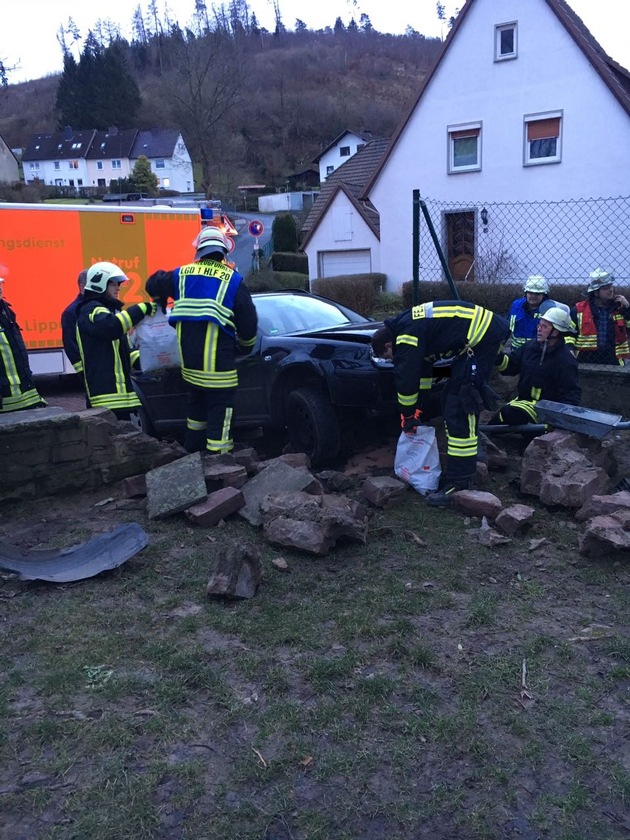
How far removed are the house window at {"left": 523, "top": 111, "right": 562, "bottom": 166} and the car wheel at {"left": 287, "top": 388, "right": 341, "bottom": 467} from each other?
17822 mm

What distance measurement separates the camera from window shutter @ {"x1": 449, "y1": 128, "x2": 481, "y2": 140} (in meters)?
22.7

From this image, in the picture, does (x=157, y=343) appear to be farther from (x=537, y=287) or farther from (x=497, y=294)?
(x=497, y=294)

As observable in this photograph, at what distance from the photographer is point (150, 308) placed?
19.5 ft

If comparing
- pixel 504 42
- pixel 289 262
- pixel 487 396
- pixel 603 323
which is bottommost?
pixel 487 396

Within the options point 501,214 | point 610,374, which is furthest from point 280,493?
point 501,214

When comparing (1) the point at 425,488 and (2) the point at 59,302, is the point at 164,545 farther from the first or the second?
(2) the point at 59,302

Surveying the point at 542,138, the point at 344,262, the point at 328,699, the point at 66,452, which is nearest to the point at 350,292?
the point at 542,138

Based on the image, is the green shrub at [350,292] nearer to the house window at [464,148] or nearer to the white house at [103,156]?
the house window at [464,148]

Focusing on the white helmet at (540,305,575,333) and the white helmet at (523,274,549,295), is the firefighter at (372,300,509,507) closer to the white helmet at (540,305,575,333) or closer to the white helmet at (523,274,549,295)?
the white helmet at (540,305,575,333)

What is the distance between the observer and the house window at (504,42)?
21.4m

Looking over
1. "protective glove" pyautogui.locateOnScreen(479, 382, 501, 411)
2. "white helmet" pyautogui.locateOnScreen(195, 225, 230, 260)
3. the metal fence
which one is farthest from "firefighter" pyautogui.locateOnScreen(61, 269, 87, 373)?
the metal fence

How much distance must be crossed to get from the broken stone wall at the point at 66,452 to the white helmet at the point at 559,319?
2981mm

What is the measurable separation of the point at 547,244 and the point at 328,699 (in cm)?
1769

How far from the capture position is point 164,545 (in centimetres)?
467
